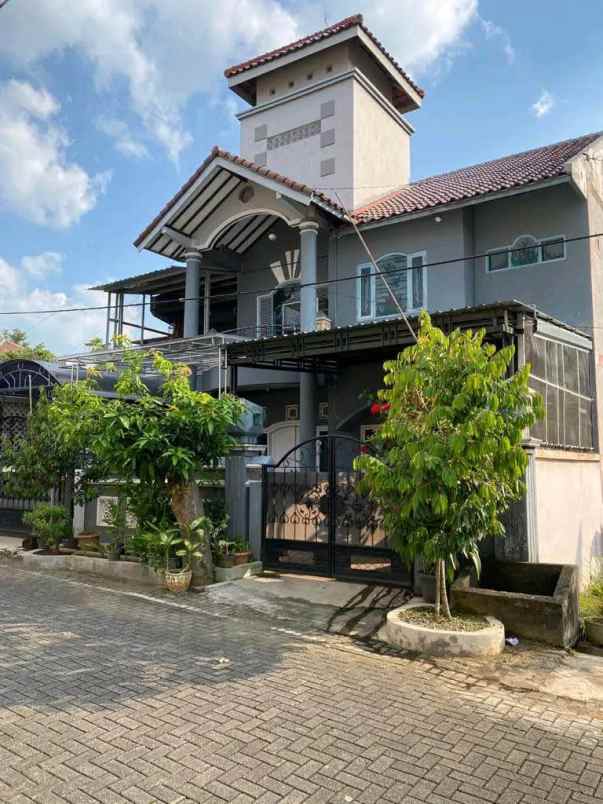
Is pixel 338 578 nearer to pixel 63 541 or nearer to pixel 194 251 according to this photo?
pixel 63 541

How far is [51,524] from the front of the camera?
33.6 feet

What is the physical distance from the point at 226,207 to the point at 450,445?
12072 mm

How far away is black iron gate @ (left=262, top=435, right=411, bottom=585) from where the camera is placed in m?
8.14

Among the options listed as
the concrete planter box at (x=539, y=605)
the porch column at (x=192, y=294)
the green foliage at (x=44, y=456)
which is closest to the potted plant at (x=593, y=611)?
the concrete planter box at (x=539, y=605)

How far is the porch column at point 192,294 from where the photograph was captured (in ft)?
53.0

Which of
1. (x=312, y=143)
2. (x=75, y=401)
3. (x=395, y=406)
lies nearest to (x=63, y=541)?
(x=75, y=401)

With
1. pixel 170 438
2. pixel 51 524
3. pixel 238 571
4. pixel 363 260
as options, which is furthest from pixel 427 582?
pixel 363 260

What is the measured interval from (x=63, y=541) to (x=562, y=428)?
8545 mm

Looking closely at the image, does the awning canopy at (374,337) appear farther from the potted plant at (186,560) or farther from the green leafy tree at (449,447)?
the potted plant at (186,560)

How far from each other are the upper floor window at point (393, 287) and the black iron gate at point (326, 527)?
228 inches

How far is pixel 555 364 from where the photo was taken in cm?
943

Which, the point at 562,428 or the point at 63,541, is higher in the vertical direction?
the point at 562,428

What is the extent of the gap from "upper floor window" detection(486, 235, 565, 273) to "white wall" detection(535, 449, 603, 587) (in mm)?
4150

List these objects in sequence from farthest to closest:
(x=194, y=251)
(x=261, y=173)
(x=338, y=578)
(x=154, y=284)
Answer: (x=154, y=284) < (x=194, y=251) < (x=261, y=173) < (x=338, y=578)
